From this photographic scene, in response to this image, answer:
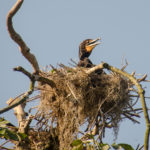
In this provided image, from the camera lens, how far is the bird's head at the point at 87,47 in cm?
709

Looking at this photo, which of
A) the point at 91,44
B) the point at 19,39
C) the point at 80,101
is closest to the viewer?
the point at 19,39

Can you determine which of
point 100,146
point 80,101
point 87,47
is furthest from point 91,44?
point 100,146

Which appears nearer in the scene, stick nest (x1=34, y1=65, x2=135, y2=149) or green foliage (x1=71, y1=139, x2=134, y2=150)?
green foliage (x1=71, y1=139, x2=134, y2=150)

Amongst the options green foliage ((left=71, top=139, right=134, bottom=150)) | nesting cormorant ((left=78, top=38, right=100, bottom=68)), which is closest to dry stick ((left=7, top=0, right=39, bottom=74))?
green foliage ((left=71, top=139, right=134, bottom=150))

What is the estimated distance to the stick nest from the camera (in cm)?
522

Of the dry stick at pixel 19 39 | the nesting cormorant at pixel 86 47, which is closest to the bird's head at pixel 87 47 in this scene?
the nesting cormorant at pixel 86 47

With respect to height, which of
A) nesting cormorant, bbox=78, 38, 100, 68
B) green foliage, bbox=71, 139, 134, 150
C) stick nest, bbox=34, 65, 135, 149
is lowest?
green foliage, bbox=71, 139, 134, 150

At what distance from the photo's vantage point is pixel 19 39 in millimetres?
3516

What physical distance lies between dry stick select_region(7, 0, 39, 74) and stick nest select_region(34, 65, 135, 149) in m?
1.33

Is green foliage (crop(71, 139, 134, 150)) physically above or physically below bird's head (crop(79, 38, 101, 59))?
below

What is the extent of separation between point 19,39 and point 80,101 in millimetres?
1904

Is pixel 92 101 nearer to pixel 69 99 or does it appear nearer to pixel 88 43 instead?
pixel 69 99

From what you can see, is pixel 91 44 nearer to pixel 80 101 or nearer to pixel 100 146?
pixel 80 101

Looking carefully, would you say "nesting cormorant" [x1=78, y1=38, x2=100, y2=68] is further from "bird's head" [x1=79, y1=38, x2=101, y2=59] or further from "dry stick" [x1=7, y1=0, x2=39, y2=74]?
"dry stick" [x1=7, y1=0, x2=39, y2=74]
